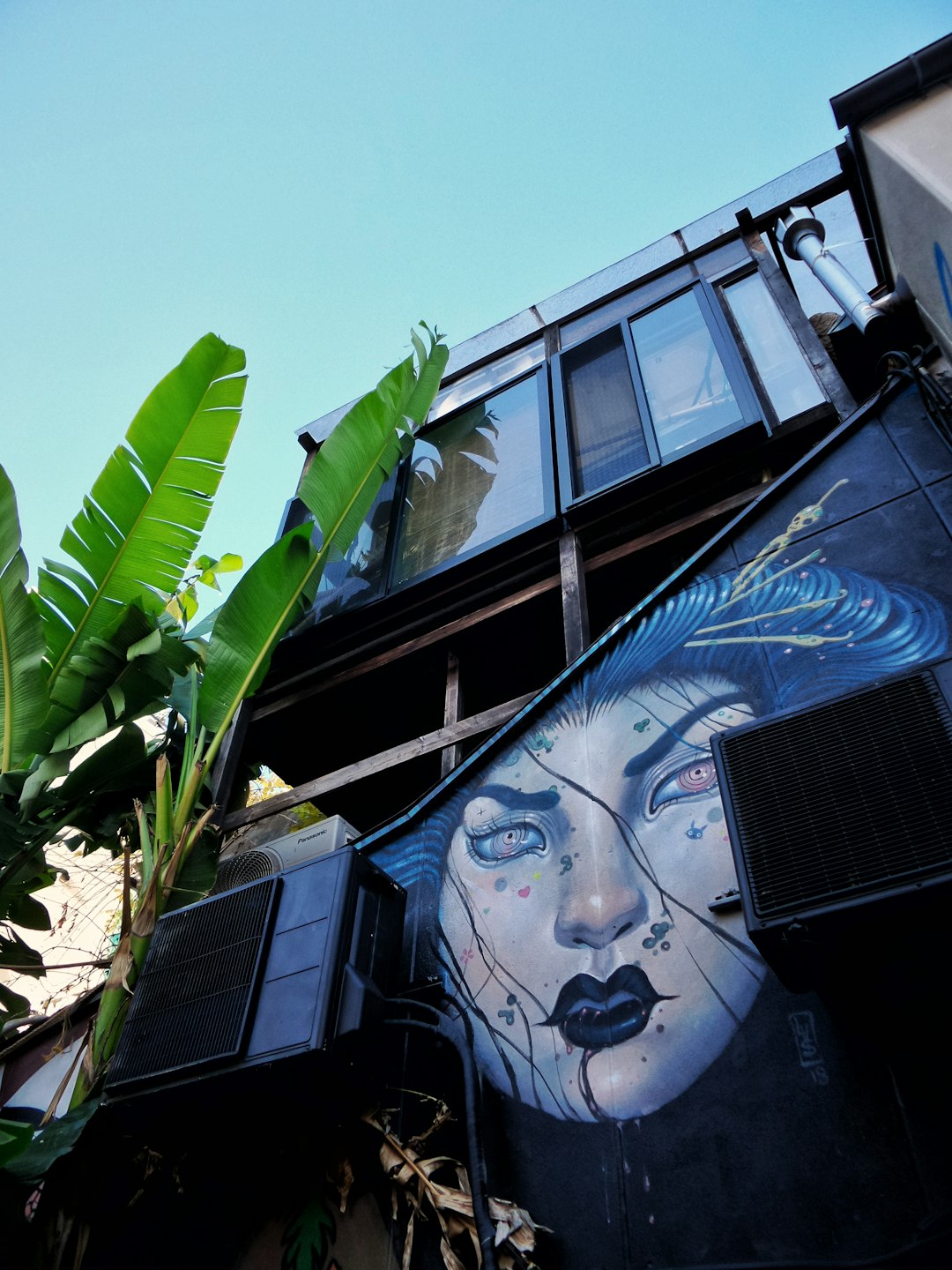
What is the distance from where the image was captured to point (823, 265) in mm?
6523

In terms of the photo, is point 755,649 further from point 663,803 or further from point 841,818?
point 841,818

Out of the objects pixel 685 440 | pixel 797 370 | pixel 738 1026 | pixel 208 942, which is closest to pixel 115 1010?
pixel 208 942

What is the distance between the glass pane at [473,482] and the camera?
726cm

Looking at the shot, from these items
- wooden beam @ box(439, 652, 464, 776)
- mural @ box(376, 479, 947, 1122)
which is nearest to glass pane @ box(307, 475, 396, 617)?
wooden beam @ box(439, 652, 464, 776)

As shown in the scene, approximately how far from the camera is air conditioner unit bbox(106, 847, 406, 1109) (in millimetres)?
3492

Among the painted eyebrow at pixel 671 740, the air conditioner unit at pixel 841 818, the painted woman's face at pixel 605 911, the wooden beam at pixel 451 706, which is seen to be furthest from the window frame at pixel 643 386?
the air conditioner unit at pixel 841 818

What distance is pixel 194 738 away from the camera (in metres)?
5.38

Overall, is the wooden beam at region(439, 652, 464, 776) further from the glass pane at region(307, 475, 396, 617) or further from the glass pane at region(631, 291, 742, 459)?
the glass pane at region(631, 291, 742, 459)

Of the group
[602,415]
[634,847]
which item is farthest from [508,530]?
[634,847]

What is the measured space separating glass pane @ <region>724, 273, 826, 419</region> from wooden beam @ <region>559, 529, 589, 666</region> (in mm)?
1685

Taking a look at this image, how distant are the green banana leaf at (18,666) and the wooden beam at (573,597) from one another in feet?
10.2

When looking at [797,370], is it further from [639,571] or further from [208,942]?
[208,942]

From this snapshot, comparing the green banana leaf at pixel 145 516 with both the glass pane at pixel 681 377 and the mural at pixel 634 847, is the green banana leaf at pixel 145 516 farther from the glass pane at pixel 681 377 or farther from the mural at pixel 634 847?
the glass pane at pixel 681 377

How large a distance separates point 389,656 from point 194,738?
6.54 feet
